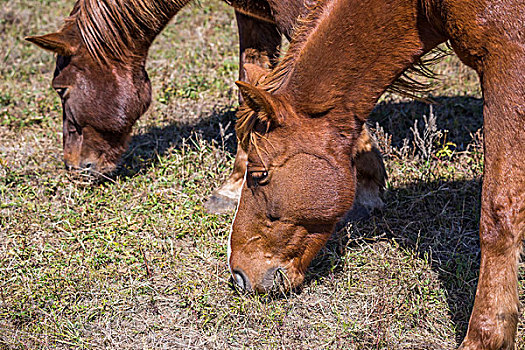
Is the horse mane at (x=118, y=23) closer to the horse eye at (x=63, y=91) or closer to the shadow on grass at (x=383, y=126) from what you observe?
the horse eye at (x=63, y=91)

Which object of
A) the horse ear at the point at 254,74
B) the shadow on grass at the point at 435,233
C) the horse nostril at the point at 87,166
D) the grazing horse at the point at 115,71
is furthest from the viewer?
the horse nostril at the point at 87,166

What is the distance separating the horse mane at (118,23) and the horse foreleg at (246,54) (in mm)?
594

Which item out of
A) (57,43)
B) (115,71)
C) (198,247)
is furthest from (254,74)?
(57,43)

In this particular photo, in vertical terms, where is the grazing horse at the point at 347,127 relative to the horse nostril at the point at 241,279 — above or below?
above

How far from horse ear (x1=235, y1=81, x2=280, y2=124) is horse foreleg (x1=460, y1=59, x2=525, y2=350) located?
1.04m

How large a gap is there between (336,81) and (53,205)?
2.73 metres

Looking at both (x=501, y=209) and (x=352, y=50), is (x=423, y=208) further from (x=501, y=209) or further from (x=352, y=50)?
(x=352, y=50)

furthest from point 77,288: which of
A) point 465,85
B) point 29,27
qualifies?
point 29,27

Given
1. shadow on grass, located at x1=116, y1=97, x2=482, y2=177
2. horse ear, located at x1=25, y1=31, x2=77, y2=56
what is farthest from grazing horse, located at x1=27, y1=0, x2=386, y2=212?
shadow on grass, located at x1=116, y1=97, x2=482, y2=177

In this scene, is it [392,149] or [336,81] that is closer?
[336,81]

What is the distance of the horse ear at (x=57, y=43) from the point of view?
4191mm

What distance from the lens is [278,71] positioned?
2.98 m

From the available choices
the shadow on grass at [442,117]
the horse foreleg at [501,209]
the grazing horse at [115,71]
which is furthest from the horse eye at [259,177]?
the shadow on grass at [442,117]

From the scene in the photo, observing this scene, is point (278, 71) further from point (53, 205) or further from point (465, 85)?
point (465, 85)
